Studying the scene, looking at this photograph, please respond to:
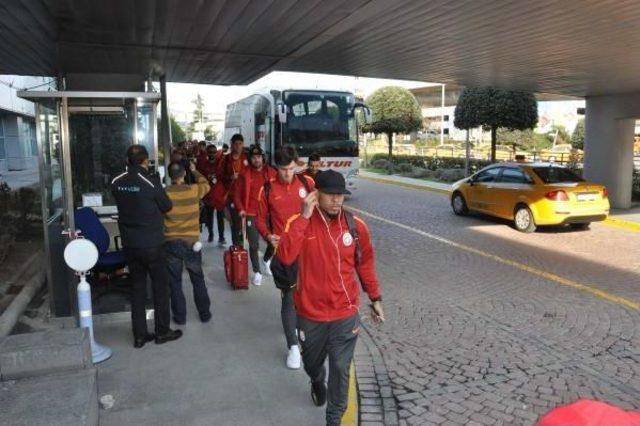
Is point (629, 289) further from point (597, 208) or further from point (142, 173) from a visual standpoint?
point (142, 173)

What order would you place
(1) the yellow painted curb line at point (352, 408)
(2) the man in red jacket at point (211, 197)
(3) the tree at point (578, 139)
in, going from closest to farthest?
1. (1) the yellow painted curb line at point (352, 408)
2. (2) the man in red jacket at point (211, 197)
3. (3) the tree at point (578, 139)

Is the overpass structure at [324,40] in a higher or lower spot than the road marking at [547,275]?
higher

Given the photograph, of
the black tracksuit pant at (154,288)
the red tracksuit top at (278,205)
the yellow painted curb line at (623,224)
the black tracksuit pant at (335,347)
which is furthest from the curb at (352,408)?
the yellow painted curb line at (623,224)

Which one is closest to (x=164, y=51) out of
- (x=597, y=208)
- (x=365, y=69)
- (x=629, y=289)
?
(x=365, y=69)

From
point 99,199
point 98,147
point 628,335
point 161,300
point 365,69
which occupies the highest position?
point 365,69

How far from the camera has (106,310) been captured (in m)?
6.26

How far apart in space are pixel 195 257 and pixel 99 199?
2026mm

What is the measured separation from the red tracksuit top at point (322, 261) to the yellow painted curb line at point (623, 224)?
10.8 metres

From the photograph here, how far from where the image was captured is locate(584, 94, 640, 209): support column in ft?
49.6

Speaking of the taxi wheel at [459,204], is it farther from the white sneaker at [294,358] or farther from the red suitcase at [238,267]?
the white sneaker at [294,358]

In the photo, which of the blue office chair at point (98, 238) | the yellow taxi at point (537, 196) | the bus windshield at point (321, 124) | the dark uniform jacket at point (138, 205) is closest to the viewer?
the dark uniform jacket at point (138, 205)

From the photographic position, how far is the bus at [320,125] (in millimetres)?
16016

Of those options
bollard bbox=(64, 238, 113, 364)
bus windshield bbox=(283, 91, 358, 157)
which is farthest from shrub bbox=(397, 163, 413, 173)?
bollard bbox=(64, 238, 113, 364)

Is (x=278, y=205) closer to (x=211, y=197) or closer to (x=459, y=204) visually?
(x=211, y=197)
